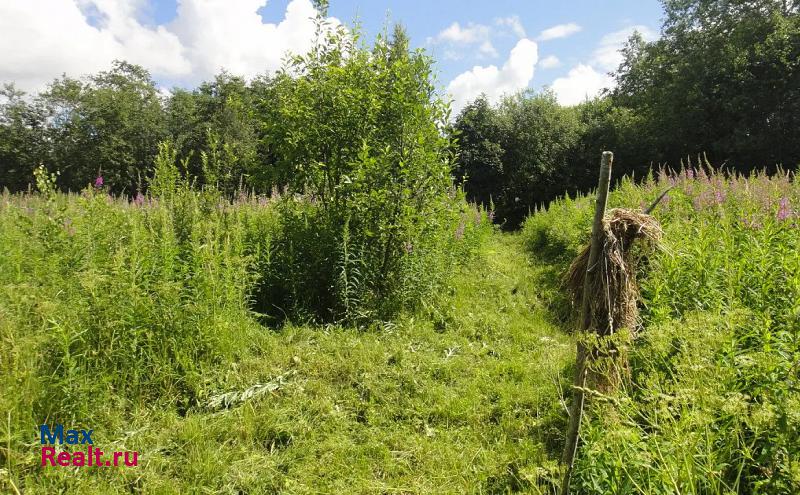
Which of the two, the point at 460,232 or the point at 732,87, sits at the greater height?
the point at 732,87

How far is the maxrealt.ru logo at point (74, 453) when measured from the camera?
8.64 ft

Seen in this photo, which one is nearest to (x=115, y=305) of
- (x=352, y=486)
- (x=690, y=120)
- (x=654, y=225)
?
(x=352, y=486)

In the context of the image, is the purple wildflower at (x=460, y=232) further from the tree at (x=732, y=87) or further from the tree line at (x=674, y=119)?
the tree at (x=732, y=87)

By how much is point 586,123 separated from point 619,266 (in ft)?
86.9

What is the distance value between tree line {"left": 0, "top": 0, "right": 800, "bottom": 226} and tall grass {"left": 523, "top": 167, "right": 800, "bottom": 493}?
9.30 metres

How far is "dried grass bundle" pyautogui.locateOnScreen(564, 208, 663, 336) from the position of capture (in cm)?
259

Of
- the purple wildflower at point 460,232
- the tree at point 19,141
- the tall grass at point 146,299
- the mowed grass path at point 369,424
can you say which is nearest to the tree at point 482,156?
the purple wildflower at point 460,232

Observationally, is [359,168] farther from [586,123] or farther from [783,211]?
[586,123]

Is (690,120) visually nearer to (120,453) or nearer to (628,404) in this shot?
(628,404)

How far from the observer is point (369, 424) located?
346cm

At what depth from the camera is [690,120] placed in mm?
20703

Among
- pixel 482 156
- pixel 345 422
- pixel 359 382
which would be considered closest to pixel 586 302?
pixel 345 422

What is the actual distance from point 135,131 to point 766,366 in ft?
129

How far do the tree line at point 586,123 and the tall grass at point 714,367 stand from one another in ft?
30.5
